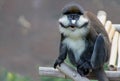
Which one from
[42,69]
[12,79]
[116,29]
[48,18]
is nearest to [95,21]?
[42,69]

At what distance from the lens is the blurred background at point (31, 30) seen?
6574 mm

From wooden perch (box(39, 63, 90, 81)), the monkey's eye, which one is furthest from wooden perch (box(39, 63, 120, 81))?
the monkey's eye

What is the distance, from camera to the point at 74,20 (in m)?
2.92

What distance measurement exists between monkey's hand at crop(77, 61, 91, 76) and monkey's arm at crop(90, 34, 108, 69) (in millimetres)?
35

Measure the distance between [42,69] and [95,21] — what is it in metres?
0.44

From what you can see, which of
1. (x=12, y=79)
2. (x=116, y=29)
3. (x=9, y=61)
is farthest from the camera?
(x=9, y=61)

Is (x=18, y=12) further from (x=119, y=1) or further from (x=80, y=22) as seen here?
(x=80, y=22)

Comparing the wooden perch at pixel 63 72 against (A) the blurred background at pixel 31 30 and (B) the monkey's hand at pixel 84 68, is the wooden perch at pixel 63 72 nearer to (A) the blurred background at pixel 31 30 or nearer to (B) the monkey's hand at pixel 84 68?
(B) the monkey's hand at pixel 84 68

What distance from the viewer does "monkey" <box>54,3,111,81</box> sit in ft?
9.68

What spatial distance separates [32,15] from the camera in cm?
736

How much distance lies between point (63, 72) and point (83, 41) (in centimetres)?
25

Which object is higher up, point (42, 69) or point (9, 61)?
point (9, 61)

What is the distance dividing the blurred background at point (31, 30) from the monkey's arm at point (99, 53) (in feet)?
10.5

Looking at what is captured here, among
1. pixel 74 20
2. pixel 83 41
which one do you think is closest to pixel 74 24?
pixel 74 20
